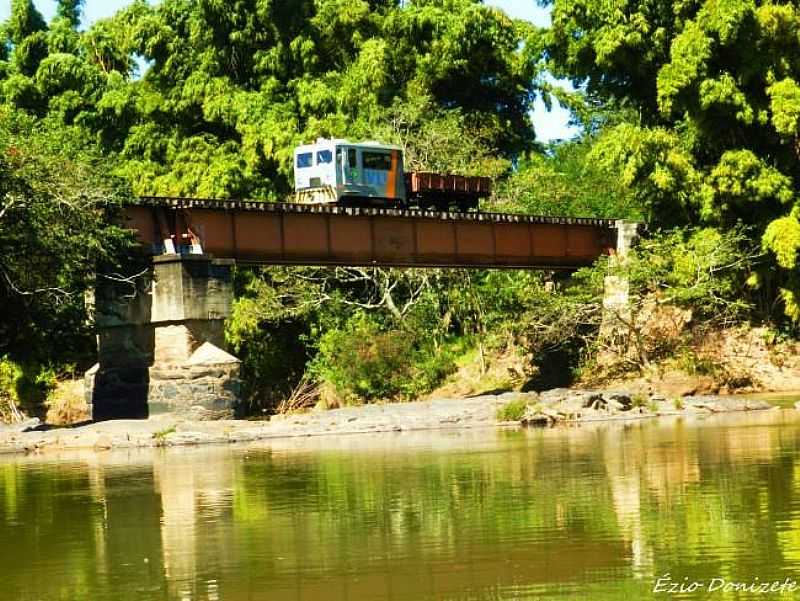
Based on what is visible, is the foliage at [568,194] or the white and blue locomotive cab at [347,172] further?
the foliage at [568,194]

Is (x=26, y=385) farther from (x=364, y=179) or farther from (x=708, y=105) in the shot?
(x=708, y=105)

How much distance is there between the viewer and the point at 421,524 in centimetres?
1645

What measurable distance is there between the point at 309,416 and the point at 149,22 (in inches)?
1257

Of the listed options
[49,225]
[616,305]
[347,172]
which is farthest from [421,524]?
[616,305]

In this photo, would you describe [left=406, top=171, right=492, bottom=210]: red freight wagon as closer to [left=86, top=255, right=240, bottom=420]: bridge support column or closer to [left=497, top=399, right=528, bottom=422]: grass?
[left=86, top=255, right=240, bottom=420]: bridge support column

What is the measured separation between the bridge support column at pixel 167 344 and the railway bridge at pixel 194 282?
0.03 m

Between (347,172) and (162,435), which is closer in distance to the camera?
(162,435)

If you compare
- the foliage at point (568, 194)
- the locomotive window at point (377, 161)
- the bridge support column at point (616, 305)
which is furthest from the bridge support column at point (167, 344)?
the foliage at point (568, 194)

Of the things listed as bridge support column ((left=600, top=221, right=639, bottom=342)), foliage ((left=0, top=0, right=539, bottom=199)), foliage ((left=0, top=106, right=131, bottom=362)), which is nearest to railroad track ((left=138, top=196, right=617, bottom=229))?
foliage ((left=0, top=106, right=131, bottom=362))

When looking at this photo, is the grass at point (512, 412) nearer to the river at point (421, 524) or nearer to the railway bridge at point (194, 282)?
the railway bridge at point (194, 282)

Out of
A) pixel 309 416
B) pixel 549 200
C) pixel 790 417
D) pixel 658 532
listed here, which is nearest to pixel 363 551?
pixel 658 532

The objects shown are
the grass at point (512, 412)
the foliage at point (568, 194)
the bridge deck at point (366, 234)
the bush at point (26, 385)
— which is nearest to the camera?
the grass at point (512, 412)

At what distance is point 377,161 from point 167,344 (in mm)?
11201

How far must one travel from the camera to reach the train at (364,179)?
160 ft
